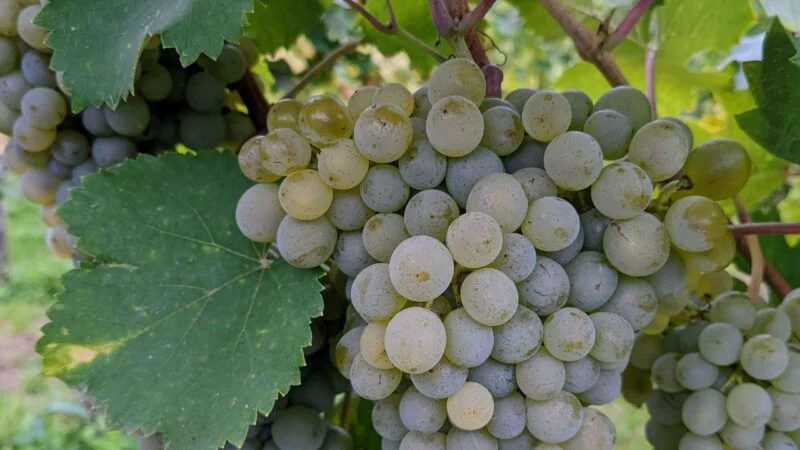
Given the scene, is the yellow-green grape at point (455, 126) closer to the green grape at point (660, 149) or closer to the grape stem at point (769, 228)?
the green grape at point (660, 149)

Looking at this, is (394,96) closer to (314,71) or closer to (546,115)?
(546,115)

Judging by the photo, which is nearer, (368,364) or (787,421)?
(368,364)

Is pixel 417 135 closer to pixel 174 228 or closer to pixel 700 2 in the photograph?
pixel 174 228

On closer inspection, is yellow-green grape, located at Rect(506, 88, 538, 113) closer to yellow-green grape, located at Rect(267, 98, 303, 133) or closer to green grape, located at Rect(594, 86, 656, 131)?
green grape, located at Rect(594, 86, 656, 131)

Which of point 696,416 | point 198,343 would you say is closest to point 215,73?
point 198,343

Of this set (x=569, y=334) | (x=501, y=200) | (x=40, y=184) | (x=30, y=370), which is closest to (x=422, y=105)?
(x=501, y=200)

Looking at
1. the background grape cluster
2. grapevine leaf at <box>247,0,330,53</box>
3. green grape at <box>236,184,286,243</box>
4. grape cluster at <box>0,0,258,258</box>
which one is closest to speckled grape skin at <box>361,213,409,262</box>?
the background grape cluster

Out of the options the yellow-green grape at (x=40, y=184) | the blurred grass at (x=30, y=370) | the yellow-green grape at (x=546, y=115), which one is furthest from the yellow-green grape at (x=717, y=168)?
the blurred grass at (x=30, y=370)
